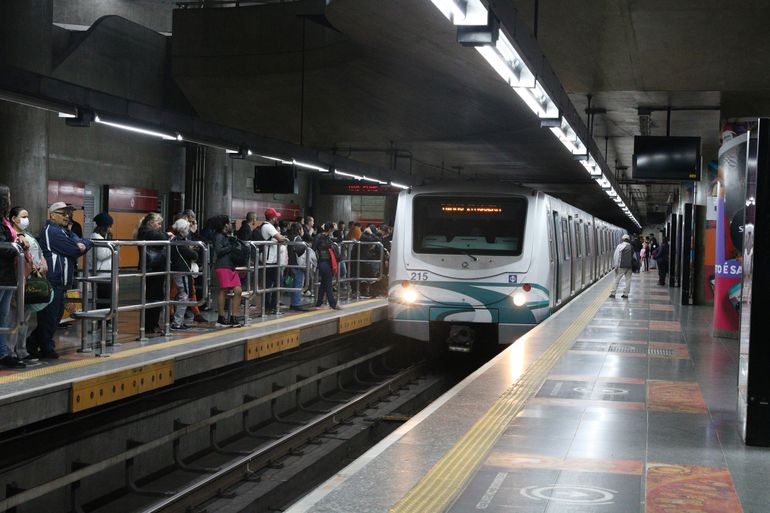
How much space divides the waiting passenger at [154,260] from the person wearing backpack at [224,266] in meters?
0.66

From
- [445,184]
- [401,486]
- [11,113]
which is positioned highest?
[11,113]

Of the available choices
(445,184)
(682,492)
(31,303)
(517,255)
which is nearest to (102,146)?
(445,184)

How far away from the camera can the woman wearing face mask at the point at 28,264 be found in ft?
24.4

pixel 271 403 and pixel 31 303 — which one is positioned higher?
pixel 31 303

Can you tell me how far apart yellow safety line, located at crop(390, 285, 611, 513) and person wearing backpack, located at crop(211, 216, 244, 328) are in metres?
3.71

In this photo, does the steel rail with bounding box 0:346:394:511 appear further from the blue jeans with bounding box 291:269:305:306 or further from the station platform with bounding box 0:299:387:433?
the blue jeans with bounding box 291:269:305:306

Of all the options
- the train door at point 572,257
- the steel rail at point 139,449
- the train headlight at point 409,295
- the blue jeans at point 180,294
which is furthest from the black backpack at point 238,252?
the train door at point 572,257

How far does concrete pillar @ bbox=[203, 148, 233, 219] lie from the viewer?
2200cm

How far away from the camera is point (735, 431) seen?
21.5ft

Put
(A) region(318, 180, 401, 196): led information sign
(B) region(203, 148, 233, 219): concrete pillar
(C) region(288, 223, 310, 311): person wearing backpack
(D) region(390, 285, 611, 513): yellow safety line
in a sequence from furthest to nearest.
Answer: (A) region(318, 180, 401, 196): led information sign
(B) region(203, 148, 233, 219): concrete pillar
(C) region(288, 223, 310, 311): person wearing backpack
(D) region(390, 285, 611, 513): yellow safety line

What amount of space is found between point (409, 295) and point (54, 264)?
19.9 feet

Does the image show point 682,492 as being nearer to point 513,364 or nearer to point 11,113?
point 513,364

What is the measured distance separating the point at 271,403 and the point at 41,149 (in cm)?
615

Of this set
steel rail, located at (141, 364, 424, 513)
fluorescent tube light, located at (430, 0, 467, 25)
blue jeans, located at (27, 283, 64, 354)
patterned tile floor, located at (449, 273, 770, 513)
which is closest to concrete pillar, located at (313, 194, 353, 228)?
steel rail, located at (141, 364, 424, 513)
